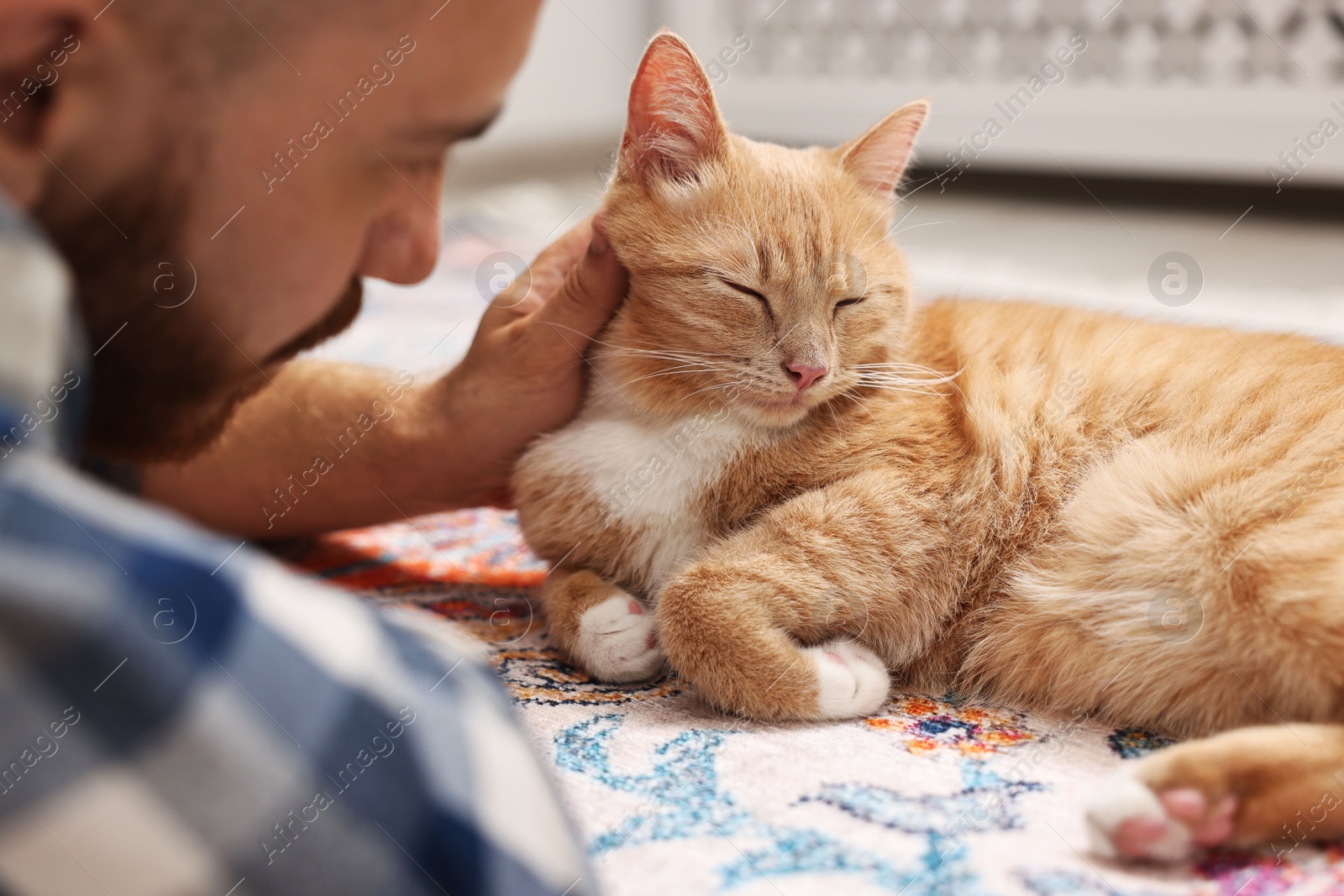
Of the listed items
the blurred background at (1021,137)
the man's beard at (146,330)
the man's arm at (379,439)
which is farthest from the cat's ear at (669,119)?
the blurred background at (1021,137)

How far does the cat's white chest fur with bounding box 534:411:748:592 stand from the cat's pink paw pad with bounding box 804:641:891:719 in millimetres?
201

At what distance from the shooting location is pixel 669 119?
3.98 feet

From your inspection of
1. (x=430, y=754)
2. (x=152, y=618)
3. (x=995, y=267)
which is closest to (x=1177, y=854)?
(x=430, y=754)

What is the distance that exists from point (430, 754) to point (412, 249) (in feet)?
2.10

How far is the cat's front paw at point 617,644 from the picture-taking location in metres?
1.09

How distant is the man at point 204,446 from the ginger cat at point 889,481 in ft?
1.00

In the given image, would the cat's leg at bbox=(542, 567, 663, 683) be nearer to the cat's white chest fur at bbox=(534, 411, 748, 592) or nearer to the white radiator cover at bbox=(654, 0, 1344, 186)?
the cat's white chest fur at bbox=(534, 411, 748, 592)

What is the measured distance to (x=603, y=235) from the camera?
1.22 m

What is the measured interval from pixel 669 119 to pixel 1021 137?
8.93 feet

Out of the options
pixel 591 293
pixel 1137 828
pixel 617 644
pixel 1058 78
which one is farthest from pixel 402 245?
pixel 1058 78

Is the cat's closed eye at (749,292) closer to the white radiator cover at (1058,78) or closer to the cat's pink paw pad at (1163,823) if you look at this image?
the cat's pink paw pad at (1163,823)

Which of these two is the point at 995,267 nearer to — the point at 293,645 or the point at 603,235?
the point at 603,235

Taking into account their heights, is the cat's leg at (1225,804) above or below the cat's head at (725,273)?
below

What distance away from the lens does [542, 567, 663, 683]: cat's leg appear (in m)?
1.09
